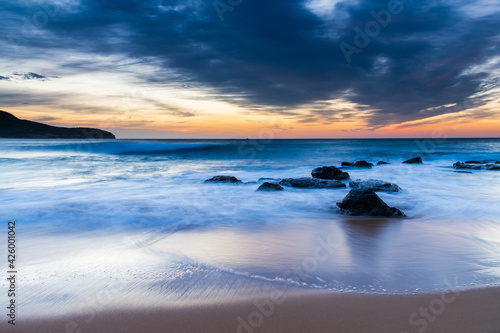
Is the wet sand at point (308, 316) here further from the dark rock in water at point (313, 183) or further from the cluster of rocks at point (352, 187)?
the dark rock in water at point (313, 183)

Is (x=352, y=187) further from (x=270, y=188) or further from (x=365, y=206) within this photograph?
(x=365, y=206)

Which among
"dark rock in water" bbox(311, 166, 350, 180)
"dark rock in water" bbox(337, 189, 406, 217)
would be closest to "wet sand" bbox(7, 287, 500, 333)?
"dark rock in water" bbox(337, 189, 406, 217)

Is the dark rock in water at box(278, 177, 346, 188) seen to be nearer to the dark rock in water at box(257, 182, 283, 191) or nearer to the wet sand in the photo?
the dark rock in water at box(257, 182, 283, 191)

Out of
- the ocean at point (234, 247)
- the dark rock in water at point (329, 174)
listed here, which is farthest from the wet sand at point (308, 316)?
the dark rock in water at point (329, 174)

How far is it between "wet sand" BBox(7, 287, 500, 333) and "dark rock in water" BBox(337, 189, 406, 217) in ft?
11.4

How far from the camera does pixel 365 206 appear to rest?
652cm

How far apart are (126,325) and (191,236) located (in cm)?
265

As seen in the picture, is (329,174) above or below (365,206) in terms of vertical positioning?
above

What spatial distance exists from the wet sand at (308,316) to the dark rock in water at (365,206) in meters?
3.49

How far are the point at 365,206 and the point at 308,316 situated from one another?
4.45 metres

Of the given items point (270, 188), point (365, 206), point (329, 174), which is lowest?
point (270, 188)

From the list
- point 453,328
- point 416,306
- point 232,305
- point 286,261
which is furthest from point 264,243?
point 453,328

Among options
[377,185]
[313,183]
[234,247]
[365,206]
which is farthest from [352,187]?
[234,247]

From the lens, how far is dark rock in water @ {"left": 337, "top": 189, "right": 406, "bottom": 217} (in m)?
6.36
